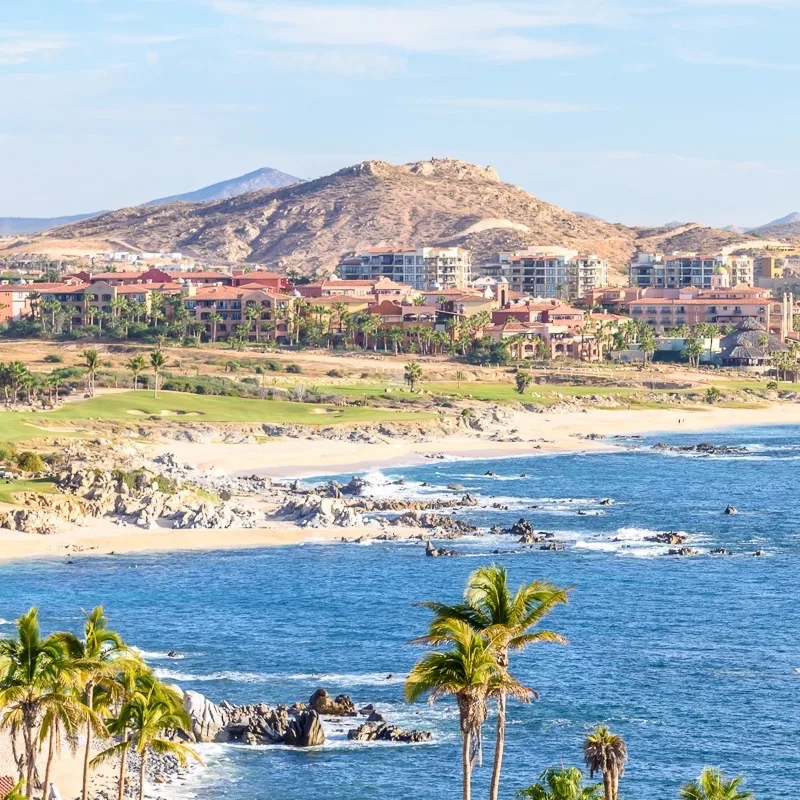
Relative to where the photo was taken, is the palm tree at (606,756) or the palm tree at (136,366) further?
the palm tree at (136,366)

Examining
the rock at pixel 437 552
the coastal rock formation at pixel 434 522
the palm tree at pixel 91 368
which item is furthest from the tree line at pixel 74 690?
the palm tree at pixel 91 368

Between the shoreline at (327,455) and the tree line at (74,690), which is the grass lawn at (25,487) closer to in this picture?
the shoreline at (327,455)

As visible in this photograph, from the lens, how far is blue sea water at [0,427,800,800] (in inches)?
1873

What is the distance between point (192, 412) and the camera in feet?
437

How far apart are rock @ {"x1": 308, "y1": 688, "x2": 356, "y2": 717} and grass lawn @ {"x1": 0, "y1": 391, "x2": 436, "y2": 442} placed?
6419 cm

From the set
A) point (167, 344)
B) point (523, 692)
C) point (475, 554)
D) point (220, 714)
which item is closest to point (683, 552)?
point (475, 554)

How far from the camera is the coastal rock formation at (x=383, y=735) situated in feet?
162

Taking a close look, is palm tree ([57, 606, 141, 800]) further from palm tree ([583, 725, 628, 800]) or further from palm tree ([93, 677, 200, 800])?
palm tree ([583, 725, 628, 800])

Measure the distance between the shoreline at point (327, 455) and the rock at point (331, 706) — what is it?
1123 inches

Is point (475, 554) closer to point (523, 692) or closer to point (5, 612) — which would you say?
point (5, 612)

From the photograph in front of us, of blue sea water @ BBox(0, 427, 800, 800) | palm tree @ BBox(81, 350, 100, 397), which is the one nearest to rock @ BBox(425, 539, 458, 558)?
blue sea water @ BBox(0, 427, 800, 800)

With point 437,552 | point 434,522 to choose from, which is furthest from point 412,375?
point 437,552

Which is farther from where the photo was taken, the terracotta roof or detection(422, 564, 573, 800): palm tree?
the terracotta roof

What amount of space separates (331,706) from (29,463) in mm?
45464
